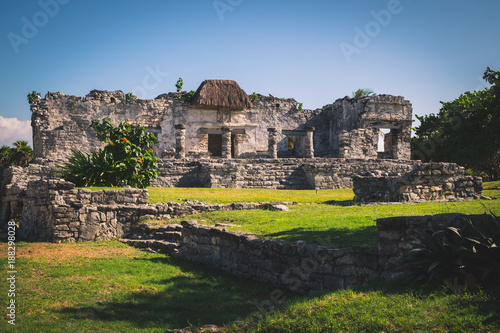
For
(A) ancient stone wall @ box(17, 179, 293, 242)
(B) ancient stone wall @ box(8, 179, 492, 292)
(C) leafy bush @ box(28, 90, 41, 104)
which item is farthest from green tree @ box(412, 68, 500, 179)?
(C) leafy bush @ box(28, 90, 41, 104)

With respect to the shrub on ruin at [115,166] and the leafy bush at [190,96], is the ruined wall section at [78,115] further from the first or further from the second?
the shrub on ruin at [115,166]

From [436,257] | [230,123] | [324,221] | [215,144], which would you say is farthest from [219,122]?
[436,257]

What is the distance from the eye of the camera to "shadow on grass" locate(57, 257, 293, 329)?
15.0 feet

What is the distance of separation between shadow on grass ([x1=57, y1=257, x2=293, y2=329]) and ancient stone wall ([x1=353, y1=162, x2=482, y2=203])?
6075 millimetres

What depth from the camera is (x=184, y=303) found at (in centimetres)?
517

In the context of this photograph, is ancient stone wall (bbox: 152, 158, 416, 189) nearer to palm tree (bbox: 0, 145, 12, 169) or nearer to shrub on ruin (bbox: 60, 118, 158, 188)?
shrub on ruin (bbox: 60, 118, 158, 188)

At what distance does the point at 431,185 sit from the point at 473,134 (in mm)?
12476

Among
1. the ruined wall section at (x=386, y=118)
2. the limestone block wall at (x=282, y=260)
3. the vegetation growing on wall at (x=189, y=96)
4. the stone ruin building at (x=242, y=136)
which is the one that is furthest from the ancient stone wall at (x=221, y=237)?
the ruined wall section at (x=386, y=118)

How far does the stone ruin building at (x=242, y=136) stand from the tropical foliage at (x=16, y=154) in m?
6.75

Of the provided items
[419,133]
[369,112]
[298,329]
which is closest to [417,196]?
[298,329]

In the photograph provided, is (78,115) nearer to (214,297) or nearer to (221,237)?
(221,237)

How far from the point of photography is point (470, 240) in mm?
3641

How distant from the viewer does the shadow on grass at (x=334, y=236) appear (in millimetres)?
5477

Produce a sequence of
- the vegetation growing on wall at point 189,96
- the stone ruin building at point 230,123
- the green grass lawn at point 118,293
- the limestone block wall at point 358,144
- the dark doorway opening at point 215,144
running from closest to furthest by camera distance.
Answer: the green grass lawn at point 118,293 < the limestone block wall at point 358,144 < the stone ruin building at point 230,123 < the vegetation growing on wall at point 189,96 < the dark doorway opening at point 215,144
